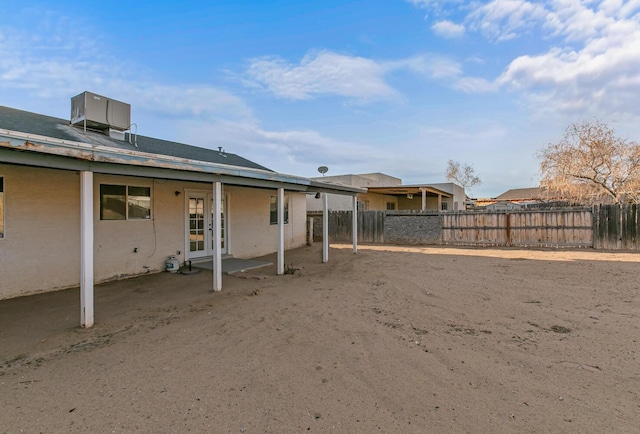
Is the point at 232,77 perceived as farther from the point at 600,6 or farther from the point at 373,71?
the point at 600,6

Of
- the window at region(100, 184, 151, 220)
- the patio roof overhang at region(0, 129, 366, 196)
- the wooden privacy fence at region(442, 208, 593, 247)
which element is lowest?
the wooden privacy fence at region(442, 208, 593, 247)

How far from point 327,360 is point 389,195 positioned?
20709mm

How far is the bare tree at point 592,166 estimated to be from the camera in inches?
528

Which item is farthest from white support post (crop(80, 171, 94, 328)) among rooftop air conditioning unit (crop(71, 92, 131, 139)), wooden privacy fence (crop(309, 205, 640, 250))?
wooden privacy fence (crop(309, 205, 640, 250))

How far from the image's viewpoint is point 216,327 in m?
4.14

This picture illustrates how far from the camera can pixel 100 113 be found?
25.2ft

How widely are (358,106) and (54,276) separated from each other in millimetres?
11747

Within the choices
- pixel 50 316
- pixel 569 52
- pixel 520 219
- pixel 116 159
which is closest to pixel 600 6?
pixel 569 52

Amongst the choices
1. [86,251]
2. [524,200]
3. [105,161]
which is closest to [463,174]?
Result: [524,200]

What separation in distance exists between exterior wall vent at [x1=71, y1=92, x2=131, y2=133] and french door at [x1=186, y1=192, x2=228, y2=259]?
2510 millimetres

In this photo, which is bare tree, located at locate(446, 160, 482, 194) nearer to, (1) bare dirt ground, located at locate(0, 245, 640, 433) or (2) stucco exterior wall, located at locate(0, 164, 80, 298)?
(1) bare dirt ground, located at locate(0, 245, 640, 433)

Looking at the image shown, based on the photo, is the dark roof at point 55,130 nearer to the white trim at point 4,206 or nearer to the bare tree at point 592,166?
the white trim at point 4,206

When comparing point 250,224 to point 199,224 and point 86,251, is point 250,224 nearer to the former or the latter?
point 199,224

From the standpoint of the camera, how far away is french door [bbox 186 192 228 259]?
8.36 meters
